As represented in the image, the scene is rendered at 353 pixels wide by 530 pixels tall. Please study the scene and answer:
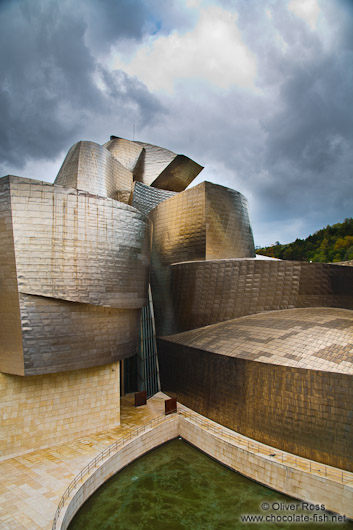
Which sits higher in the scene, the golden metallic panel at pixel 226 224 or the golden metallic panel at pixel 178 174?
the golden metallic panel at pixel 178 174

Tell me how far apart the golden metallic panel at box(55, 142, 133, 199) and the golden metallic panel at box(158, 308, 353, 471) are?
10.6m

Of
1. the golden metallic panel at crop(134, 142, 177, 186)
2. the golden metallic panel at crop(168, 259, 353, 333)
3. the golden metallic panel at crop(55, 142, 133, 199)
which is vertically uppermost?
the golden metallic panel at crop(134, 142, 177, 186)

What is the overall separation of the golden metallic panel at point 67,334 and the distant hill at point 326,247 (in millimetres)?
41248

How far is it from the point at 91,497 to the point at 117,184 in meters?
16.4

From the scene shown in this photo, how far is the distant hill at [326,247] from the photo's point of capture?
46.9m

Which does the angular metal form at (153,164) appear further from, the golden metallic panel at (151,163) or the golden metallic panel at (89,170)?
the golden metallic panel at (89,170)

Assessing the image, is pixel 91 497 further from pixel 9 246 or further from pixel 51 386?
pixel 9 246

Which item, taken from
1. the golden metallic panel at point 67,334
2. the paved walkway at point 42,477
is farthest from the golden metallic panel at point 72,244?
the paved walkway at point 42,477

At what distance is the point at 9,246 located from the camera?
31.2 feet

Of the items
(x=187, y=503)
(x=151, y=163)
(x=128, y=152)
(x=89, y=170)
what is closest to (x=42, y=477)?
(x=187, y=503)

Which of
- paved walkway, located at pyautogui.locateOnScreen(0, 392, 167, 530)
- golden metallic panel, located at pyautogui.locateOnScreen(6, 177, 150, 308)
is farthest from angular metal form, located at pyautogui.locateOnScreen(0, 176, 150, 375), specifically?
paved walkway, located at pyautogui.locateOnScreen(0, 392, 167, 530)

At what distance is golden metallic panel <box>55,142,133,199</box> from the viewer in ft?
58.7

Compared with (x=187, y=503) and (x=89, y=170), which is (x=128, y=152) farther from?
(x=187, y=503)

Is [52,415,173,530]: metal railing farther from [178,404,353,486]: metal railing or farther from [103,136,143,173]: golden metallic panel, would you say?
[103,136,143,173]: golden metallic panel
